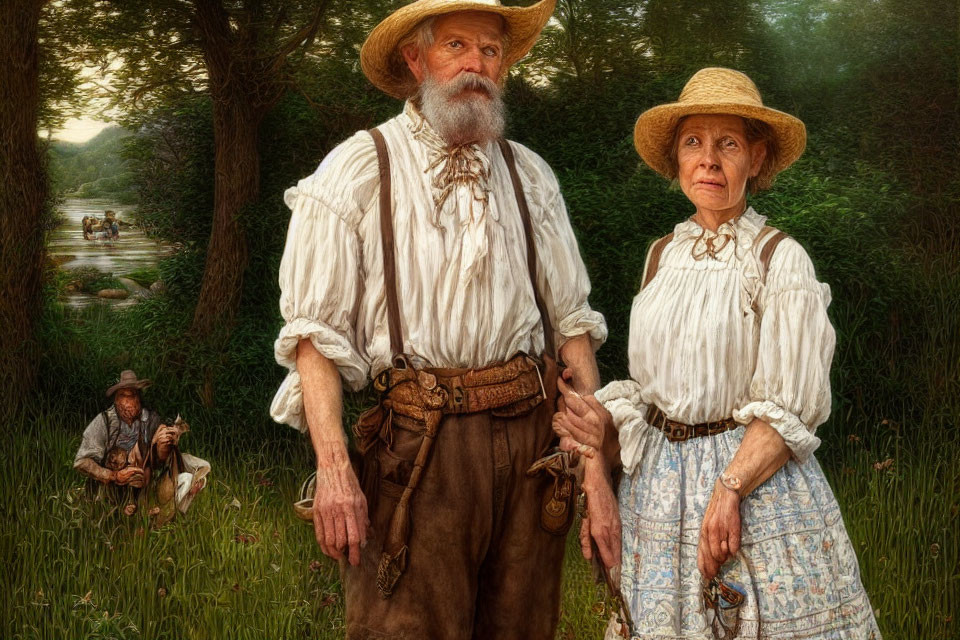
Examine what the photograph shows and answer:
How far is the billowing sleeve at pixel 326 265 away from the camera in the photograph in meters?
3.17

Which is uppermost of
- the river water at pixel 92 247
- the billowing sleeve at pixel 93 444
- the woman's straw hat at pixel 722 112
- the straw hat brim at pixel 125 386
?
the woman's straw hat at pixel 722 112

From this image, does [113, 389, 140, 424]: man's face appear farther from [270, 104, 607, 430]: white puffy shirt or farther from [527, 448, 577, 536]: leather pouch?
[527, 448, 577, 536]: leather pouch

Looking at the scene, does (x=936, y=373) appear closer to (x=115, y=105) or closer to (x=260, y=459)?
(x=260, y=459)

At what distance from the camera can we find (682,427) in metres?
3.09

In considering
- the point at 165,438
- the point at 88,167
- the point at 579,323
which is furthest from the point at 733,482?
the point at 88,167

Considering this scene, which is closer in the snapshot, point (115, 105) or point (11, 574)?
point (11, 574)

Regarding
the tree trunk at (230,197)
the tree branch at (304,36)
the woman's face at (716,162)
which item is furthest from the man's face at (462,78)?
the tree trunk at (230,197)

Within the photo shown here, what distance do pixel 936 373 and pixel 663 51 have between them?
1.86m

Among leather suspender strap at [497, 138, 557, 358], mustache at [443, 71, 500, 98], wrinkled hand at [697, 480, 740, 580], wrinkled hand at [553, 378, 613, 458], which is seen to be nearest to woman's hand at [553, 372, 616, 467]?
wrinkled hand at [553, 378, 613, 458]

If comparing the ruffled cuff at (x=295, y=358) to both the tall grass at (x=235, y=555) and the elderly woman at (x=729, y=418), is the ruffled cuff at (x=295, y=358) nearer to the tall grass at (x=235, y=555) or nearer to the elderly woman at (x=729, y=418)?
the elderly woman at (x=729, y=418)

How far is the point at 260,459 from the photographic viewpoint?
5.01 metres

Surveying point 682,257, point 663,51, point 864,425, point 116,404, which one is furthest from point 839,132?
point 116,404

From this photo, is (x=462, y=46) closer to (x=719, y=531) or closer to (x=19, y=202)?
(x=719, y=531)

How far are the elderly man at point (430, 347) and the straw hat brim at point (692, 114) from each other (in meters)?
0.43
